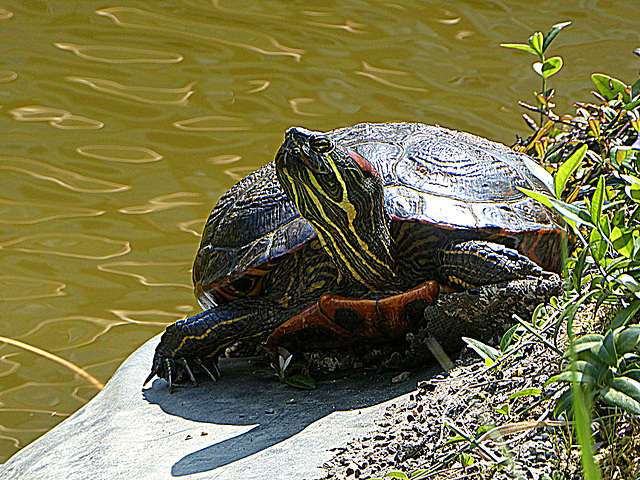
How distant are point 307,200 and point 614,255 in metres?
0.94

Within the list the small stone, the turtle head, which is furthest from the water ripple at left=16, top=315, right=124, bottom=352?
the small stone

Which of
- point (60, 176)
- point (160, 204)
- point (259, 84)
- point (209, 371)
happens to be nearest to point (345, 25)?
point (259, 84)

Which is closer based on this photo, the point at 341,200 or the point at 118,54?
the point at 341,200

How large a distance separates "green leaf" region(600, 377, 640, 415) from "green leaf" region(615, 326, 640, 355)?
5 cm

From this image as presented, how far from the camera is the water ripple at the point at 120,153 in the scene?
5.85 meters

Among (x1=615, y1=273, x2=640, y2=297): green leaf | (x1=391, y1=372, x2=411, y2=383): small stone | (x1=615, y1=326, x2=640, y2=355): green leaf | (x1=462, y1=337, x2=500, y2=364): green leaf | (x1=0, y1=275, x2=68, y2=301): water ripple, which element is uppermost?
(x1=615, y1=273, x2=640, y2=297): green leaf

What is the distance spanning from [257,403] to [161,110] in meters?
4.88

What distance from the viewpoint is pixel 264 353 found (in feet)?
9.05

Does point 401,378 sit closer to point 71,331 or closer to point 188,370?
point 188,370

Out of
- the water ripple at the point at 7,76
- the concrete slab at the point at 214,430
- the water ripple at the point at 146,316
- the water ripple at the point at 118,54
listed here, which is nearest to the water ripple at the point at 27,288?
the water ripple at the point at 146,316

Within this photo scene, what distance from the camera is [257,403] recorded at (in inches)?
86.8

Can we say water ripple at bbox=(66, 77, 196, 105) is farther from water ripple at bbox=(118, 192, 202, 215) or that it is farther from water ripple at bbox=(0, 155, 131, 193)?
water ripple at bbox=(118, 192, 202, 215)

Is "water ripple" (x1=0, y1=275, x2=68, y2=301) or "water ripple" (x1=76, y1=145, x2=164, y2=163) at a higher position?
"water ripple" (x1=76, y1=145, x2=164, y2=163)

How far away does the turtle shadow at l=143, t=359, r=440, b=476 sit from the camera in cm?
186
